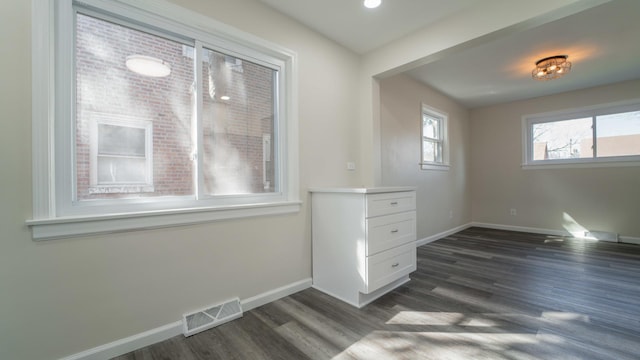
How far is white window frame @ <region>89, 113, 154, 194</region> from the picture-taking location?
1498 mm

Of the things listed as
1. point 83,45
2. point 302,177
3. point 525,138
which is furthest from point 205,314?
point 525,138

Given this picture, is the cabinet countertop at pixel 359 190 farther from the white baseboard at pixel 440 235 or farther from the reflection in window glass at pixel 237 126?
the white baseboard at pixel 440 235

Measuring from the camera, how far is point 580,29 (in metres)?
2.57

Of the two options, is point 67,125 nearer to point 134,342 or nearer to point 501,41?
point 134,342

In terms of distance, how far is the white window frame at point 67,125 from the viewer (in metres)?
1.30

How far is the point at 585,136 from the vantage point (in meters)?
4.41

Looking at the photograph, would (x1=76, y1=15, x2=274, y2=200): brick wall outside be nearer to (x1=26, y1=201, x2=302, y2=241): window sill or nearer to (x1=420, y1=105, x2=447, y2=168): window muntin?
(x1=26, y1=201, x2=302, y2=241): window sill

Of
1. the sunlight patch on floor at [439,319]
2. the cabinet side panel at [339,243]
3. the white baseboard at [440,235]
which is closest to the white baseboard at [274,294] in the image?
the cabinet side panel at [339,243]

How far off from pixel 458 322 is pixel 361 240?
89 cm

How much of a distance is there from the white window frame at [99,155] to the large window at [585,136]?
615 cm

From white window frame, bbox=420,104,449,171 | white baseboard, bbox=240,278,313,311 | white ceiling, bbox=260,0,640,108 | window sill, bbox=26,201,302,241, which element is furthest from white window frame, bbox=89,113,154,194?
white window frame, bbox=420,104,449,171

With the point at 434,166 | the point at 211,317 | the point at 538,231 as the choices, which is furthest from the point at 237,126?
the point at 538,231

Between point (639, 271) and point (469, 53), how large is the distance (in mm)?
3085

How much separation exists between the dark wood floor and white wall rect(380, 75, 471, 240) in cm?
134
